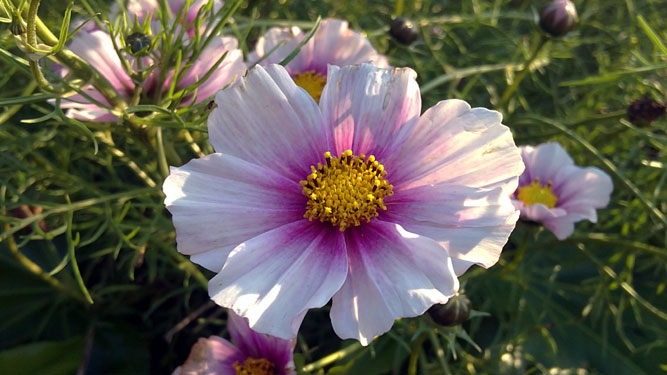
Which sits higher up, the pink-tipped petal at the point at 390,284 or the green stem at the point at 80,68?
the green stem at the point at 80,68

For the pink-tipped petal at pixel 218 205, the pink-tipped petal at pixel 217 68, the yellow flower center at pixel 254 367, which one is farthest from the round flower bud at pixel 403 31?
the yellow flower center at pixel 254 367

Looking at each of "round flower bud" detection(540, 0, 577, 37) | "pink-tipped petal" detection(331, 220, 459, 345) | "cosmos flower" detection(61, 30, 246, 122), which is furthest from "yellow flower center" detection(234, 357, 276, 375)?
"round flower bud" detection(540, 0, 577, 37)

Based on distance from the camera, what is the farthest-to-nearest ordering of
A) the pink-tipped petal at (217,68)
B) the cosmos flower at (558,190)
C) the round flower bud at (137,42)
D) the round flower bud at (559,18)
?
the round flower bud at (559,18), the cosmos flower at (558,190), the pink-tipped petal at (217,68), the round flower bud at (137,42)

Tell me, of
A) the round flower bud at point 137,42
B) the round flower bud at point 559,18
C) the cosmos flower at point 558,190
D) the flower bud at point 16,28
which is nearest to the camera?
the flower bud at point 16,28

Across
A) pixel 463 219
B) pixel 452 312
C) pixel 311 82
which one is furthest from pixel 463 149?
pixel 311 82

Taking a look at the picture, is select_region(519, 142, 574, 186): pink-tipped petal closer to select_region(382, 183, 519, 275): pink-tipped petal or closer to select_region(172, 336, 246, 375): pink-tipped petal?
select_region(382, 183, 519, 275): pink-tipped petal

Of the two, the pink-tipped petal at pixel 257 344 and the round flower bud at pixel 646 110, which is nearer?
the pink-tipped petal at pixel 257 344

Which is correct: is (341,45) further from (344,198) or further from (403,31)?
(344,198)

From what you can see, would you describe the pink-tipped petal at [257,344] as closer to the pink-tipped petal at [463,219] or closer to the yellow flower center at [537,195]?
the pink-tipped petal at [463,219]
